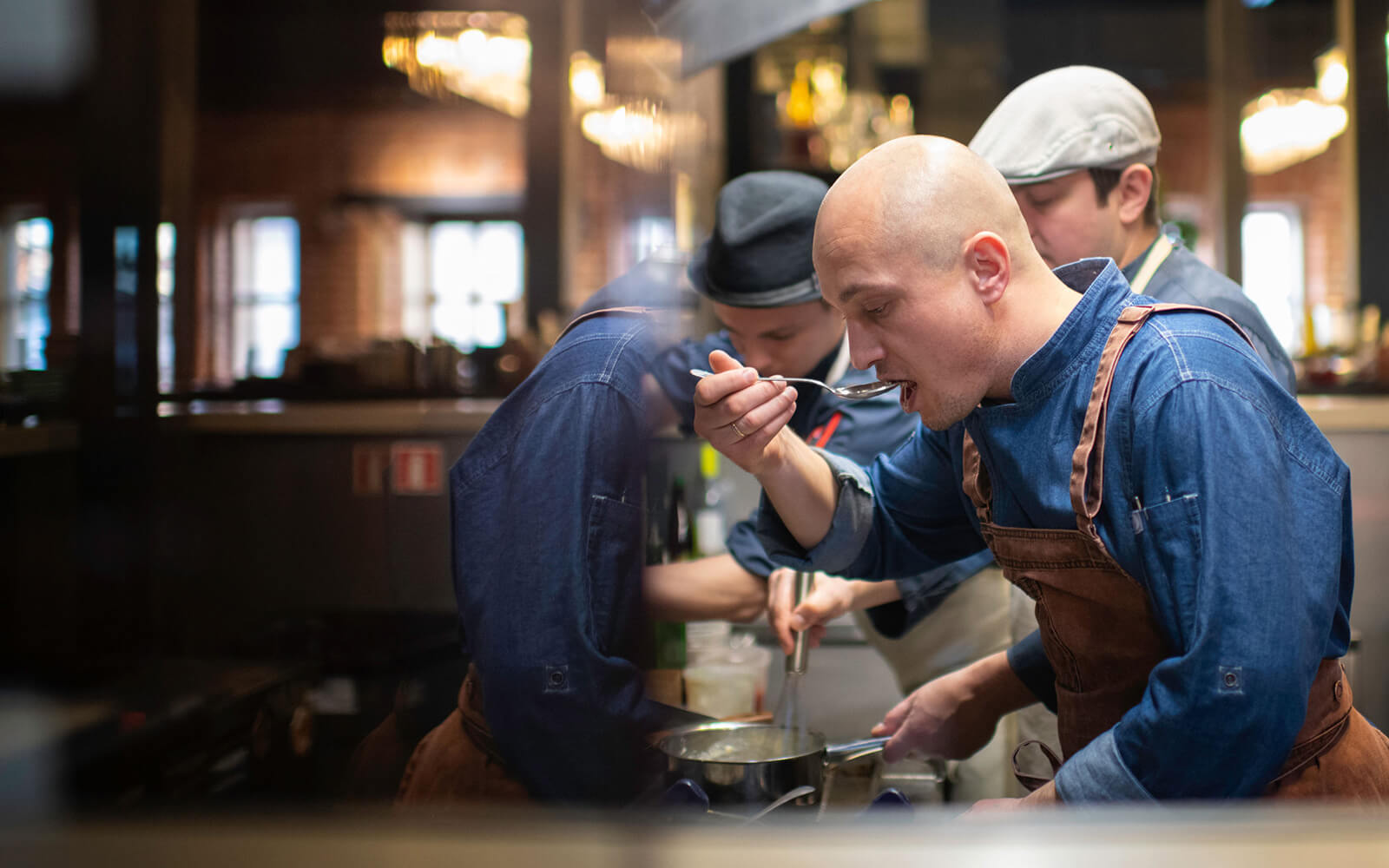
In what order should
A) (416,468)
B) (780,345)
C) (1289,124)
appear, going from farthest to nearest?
(1289,124)
(780,345)
(416,468)

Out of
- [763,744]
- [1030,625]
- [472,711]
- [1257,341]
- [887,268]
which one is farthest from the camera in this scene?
[1030,625]

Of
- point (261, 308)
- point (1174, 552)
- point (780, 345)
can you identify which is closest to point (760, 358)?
point (780, 345)

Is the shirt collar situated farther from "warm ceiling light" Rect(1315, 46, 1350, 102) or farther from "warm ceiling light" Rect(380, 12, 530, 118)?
"warm ceiling light" Rect(1315, 46, 1350, 102)

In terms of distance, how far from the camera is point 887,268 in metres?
0.84

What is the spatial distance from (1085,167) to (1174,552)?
22.8 inches

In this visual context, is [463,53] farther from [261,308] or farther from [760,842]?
[760,842]

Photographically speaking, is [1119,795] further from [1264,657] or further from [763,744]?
[763,744]

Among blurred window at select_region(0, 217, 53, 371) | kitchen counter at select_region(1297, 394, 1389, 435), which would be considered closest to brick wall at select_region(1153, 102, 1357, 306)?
kitchen counter at select_region(1297, 394, 1389, 435)

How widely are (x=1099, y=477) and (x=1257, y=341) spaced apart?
1.67 ft

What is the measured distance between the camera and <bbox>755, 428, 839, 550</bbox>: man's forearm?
104cm

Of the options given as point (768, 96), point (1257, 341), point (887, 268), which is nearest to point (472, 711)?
point (887, 268)

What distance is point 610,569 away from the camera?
644mm

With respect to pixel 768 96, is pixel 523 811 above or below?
below

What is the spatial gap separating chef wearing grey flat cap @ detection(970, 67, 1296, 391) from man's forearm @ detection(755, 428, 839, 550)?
0.39 meters
